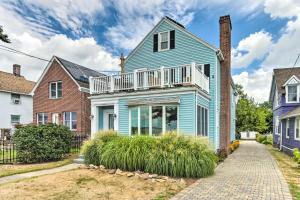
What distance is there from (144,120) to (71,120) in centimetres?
1136

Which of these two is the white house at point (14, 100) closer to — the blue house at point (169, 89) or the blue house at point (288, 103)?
the blue house at point (169, 89)

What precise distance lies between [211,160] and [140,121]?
5220mm

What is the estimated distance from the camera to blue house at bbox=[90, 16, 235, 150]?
12.5 m

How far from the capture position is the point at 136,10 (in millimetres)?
17562

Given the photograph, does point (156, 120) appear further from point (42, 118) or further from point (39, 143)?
point (42, 118)

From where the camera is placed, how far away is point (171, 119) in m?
12.8

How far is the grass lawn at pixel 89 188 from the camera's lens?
6.58 metres

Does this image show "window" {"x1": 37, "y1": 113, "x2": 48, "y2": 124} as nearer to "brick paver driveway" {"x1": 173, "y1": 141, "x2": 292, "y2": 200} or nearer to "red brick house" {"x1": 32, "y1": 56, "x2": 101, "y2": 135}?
"red brick house" {"x1": 32, "y1": 56, "x2": 101, "y2": 135}

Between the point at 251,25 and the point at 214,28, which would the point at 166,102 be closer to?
the point at 214,28

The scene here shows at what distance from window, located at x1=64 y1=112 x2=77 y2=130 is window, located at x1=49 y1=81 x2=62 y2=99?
212cm

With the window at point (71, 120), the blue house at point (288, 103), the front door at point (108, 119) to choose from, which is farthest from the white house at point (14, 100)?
the blue house at point (288, 103)

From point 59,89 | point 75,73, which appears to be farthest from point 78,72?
point 59,89

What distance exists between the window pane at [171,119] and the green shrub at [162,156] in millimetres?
2856

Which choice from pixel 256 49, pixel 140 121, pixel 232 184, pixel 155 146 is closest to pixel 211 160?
pixel 232 184
